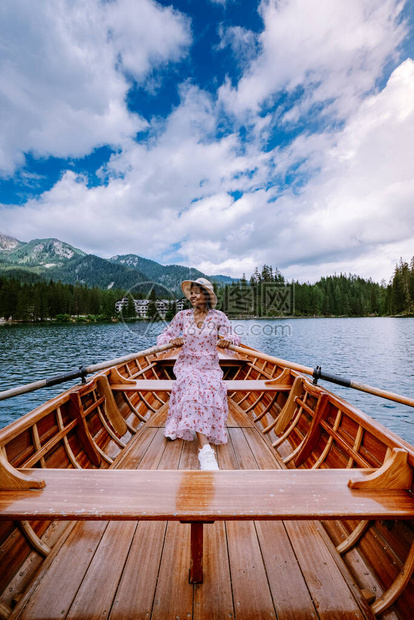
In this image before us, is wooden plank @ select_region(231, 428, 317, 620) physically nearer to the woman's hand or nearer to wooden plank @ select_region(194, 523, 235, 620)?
wooden plank @ select_region(194, 523, 235, 620)

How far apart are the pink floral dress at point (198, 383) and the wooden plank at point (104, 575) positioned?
3.58 ft

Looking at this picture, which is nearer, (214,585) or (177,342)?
(214,585)

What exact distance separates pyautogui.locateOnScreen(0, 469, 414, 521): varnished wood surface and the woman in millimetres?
1257

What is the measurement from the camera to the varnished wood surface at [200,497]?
60.4 inches

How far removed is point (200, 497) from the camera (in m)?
1.66

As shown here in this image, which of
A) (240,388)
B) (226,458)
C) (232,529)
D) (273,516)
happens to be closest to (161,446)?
(226,458)

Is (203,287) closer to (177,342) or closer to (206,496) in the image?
(177,342)

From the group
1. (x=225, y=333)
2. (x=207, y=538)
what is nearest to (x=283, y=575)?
(x=207, y=538)

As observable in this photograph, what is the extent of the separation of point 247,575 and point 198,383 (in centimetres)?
175

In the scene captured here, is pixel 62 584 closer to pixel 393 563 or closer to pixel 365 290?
pixel 393 563

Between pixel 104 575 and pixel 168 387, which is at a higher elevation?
pixel 168 387

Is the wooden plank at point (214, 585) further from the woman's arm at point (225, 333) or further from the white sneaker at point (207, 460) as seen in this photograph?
the woman's arm at point (225, 333)

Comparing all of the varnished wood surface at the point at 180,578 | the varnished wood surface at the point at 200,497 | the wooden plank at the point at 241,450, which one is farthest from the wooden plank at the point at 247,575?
the wooden plank at the point at 241,450

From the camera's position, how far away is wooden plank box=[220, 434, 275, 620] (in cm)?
170
